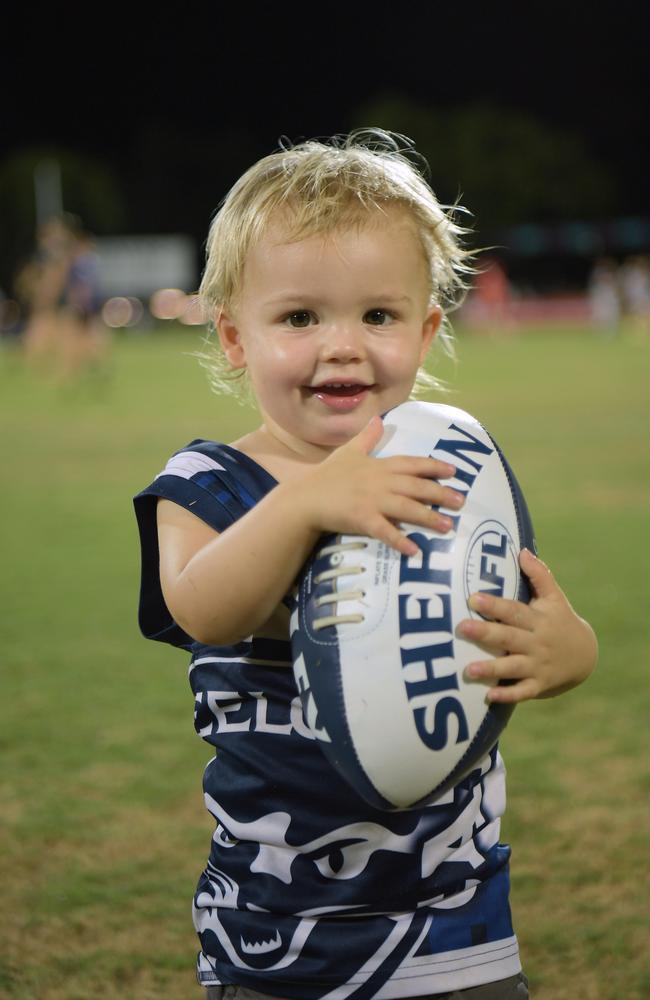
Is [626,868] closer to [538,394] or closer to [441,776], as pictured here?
[441,776]

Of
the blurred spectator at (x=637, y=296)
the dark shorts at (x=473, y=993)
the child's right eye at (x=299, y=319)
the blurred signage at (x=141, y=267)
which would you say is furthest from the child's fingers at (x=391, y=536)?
the blurred signage at (x=141, y=267)

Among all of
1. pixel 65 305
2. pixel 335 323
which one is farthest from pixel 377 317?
pixel 65 305

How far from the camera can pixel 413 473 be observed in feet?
5.82

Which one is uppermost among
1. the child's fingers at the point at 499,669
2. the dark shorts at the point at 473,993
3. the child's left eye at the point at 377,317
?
the child's left eye at the point at 377,317

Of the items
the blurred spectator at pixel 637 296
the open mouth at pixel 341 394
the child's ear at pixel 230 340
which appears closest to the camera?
the open mouth at pixel 341 394

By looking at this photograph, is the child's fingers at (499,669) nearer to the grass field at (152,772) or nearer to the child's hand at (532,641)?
the child's hand at (532,641)

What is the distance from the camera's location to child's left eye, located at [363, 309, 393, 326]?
2.06 meters

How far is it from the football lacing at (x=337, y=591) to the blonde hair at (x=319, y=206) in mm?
571

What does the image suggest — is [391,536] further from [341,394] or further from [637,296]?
[637,296]

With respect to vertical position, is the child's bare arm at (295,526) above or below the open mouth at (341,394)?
below

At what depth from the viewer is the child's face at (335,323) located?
2.02 metres

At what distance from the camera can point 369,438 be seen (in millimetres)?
1833

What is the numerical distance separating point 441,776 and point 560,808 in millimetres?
2002

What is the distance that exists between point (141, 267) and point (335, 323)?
52977 mm
